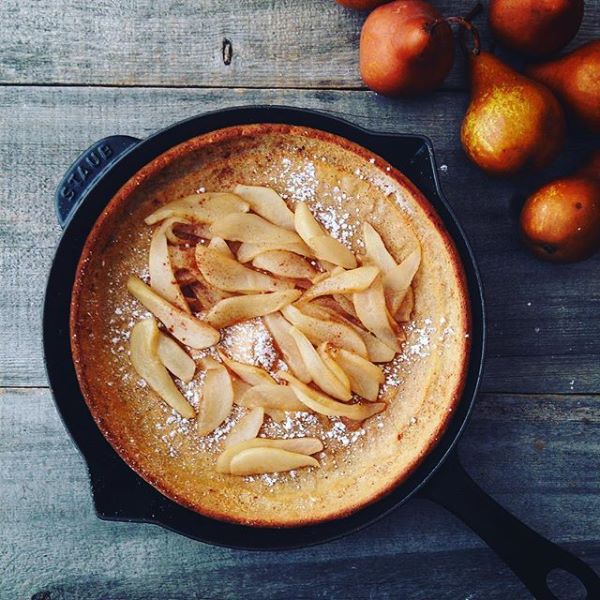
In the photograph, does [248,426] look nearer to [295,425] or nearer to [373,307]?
[295,425]

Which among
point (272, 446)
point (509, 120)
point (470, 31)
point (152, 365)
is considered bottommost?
point (272, 446)

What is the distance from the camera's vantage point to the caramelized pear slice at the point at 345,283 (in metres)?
1.08

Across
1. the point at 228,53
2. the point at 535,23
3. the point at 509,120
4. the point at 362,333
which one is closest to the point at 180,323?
the point at 362,333

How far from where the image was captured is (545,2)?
1061 mm

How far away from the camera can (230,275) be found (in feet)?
3.58

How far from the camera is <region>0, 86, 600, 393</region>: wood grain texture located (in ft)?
3.98

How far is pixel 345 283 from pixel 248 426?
0.27 m

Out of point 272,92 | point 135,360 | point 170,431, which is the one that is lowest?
point 170,431

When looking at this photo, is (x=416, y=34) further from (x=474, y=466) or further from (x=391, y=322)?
(x=474, y=466)

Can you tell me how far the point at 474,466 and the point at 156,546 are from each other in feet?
1.92

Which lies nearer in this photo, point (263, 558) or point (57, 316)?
point (57, 316)

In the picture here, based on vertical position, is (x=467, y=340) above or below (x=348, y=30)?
below

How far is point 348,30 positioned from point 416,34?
0.21 meters

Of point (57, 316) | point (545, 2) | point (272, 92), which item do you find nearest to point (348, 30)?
point (272, 92)
